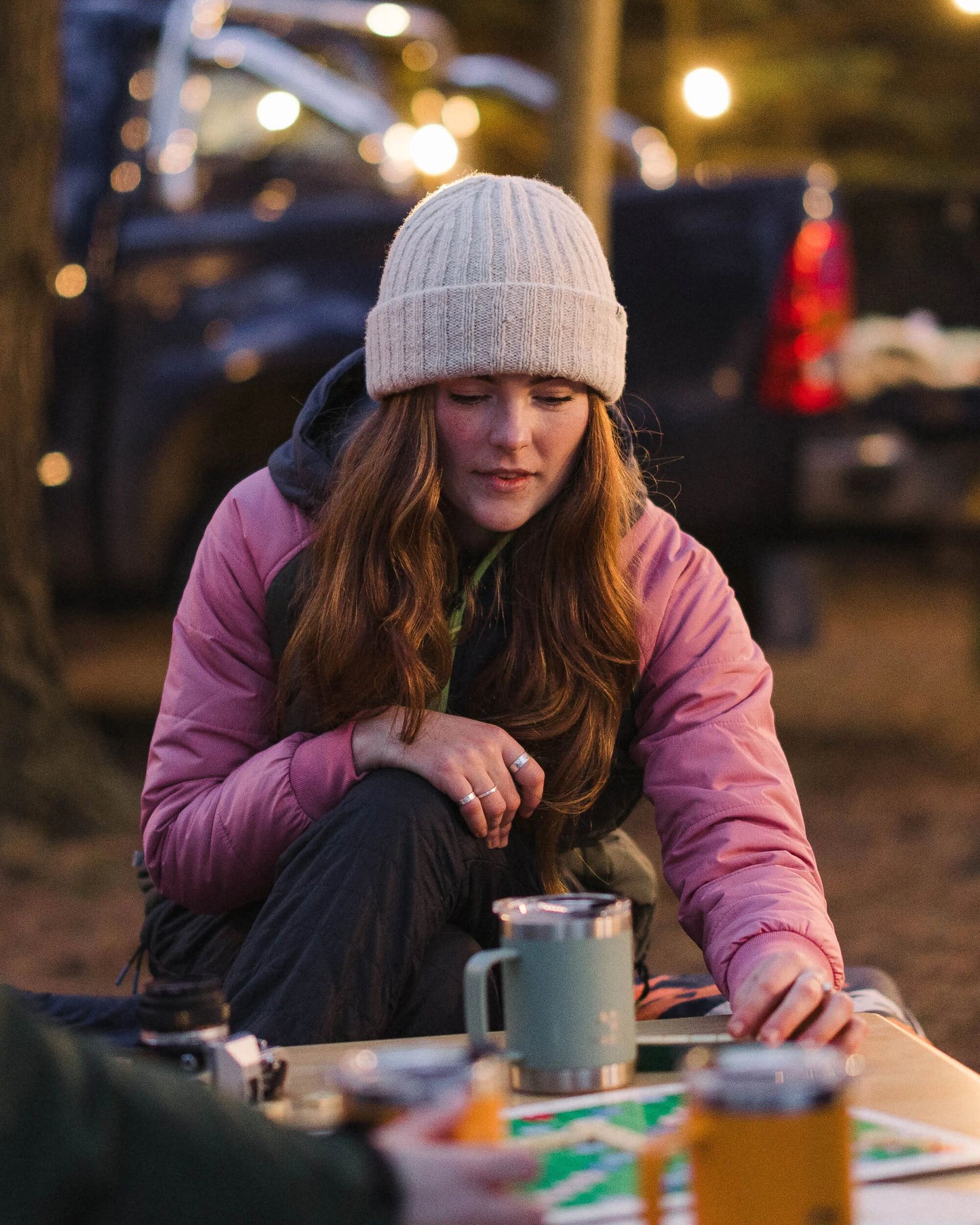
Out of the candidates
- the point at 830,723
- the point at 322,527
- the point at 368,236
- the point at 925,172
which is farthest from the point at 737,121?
the point at 322,527

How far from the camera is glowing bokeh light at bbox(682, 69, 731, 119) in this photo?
14.3 m

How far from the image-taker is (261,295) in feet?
19.3

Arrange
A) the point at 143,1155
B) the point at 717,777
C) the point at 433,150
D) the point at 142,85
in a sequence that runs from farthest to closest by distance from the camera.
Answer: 1. the point at 433,150
2. the point at 142,85
3. the point at 717,777
4. the point at 143,1155

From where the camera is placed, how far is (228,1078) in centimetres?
154

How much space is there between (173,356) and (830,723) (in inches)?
137

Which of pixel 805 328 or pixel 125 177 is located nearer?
pixel 805 328

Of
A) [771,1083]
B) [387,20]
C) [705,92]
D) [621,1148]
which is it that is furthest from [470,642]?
[705,92]

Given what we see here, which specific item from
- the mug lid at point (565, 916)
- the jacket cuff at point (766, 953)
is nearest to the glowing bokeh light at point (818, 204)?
the jacket cuff at point (766, 953)

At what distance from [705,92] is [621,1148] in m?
13.9

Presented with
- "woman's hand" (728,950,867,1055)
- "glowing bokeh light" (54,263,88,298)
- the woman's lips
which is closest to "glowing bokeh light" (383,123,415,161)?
"glowing bokeh light" (54,263,88,298)

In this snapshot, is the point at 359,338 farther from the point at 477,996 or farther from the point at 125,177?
the point at 477,996

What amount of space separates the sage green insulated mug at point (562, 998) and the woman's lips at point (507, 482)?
2.90ft

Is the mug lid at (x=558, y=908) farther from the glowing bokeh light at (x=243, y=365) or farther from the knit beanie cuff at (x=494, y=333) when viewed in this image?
the glowing bokeh light at (x=243, y=365)

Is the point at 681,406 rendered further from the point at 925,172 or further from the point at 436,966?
the point at 925,172
